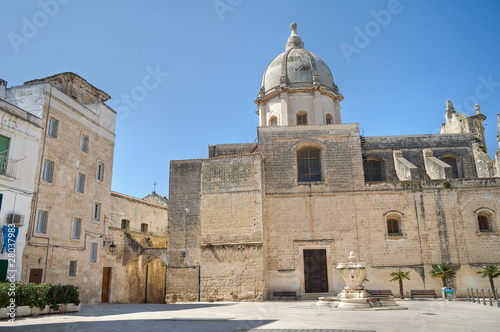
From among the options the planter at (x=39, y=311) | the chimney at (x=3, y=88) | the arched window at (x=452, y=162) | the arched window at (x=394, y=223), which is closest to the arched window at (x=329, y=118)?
the arched window at (x=452, y=162)

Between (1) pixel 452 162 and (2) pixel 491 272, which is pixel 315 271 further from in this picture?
(1) pixel 452 162

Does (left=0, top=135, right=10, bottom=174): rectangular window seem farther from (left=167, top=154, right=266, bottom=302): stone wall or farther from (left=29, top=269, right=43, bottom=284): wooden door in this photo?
(left=167, top=154, right=266, bottom=302): stone wall

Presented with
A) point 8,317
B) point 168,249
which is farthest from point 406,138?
point 8,317

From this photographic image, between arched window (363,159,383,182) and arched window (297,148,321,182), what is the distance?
435cm

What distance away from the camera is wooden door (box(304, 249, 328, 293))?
834 inches

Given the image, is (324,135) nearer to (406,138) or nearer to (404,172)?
(404,172)

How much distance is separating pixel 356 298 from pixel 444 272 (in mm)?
8806

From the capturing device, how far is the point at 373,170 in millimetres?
26203

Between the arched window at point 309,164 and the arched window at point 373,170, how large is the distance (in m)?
4.35

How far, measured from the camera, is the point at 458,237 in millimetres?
21438

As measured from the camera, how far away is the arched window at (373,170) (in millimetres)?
25969

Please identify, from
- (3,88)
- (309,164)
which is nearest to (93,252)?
(3,88)

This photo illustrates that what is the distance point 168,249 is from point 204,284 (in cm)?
280

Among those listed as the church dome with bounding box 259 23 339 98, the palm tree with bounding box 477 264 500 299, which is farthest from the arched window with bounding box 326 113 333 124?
the palm tree with bounding box 477 264 500 299
